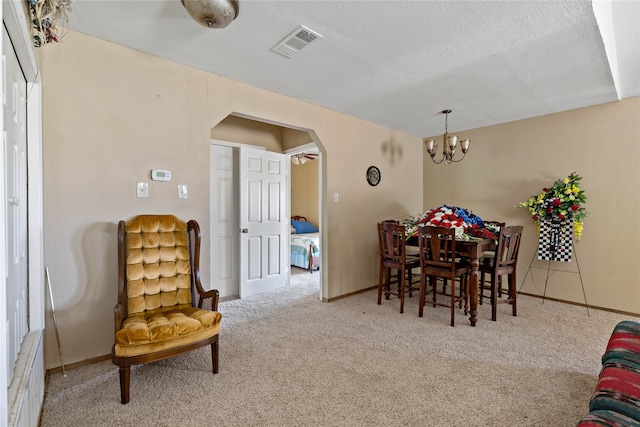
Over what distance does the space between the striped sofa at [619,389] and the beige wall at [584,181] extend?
7.85 feet

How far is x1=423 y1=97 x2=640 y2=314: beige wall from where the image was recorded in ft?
11.5

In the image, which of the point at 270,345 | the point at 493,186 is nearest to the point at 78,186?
the point at 270,345

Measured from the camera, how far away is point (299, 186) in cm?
779

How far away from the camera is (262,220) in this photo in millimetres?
4324

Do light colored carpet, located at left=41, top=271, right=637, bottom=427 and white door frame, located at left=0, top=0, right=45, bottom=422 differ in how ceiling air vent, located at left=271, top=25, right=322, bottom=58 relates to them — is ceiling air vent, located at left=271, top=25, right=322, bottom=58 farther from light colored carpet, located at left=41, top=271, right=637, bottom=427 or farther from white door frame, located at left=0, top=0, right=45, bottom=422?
light colored carpet, located at left=41, top=271, right=637, bottom=427

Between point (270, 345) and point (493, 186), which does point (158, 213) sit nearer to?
point (270, 345)

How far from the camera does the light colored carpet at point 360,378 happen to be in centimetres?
178

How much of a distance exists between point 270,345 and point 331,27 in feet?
8.15

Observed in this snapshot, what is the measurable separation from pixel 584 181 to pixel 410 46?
2922 millimetres

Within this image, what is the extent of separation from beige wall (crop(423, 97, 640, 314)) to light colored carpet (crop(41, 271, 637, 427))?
65 centimetres

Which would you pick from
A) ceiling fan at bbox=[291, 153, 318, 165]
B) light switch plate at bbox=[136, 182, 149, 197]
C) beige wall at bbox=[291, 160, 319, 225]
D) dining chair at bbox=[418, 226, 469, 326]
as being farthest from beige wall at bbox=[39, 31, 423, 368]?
beige wall at bbox=[291, 160, 319, 225]

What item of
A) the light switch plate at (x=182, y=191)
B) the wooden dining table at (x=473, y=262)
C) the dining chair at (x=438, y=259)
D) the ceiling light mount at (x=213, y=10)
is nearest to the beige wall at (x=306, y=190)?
the dining chair at (x=438, y=259)

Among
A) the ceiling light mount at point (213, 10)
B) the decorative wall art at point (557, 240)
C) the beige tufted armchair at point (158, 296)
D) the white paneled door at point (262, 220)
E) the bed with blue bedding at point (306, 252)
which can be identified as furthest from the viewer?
the bed with blue bedding at point (306, 252)

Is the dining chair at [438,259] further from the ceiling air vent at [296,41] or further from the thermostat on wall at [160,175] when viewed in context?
the thermostat on wall at [160,175]
